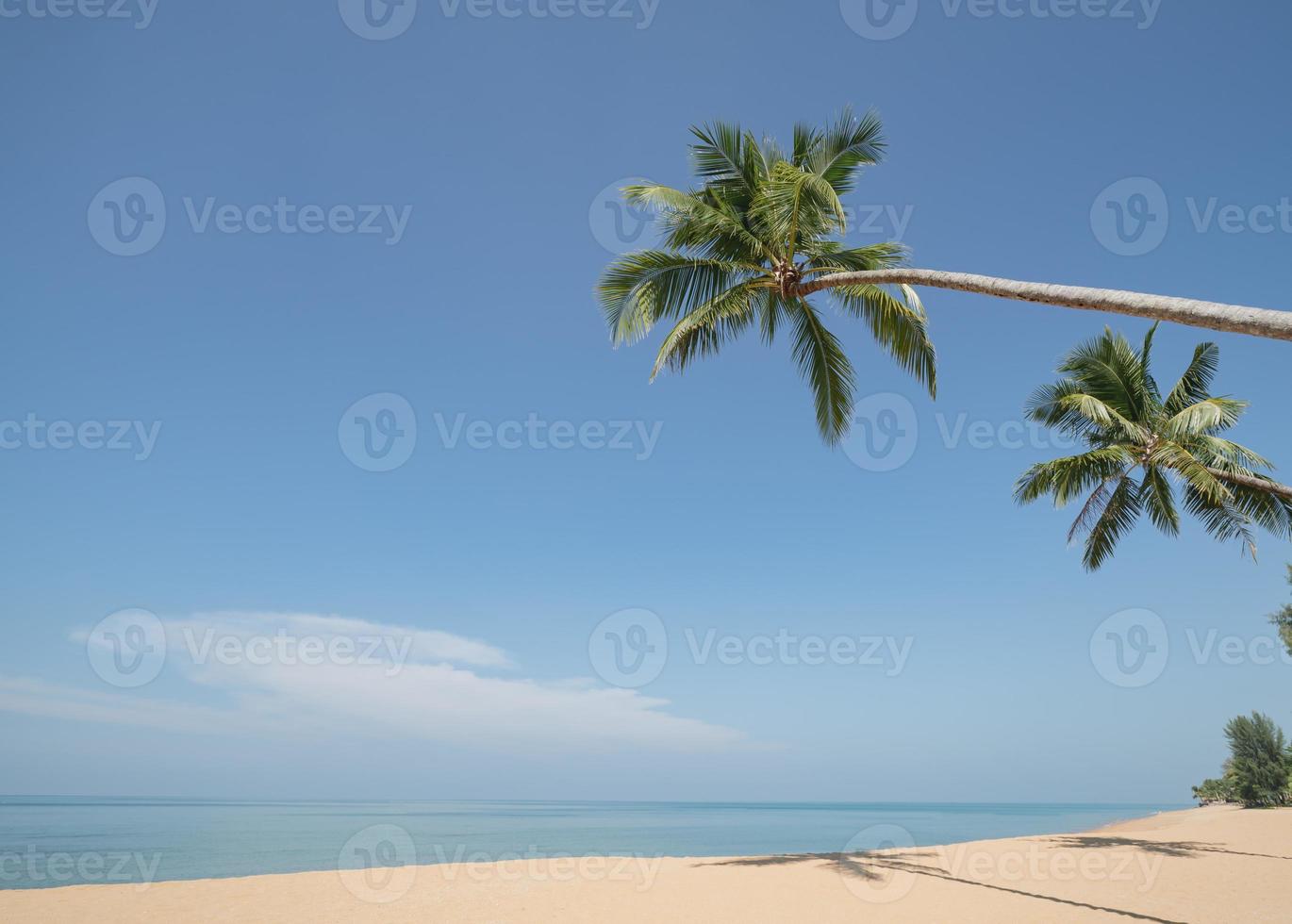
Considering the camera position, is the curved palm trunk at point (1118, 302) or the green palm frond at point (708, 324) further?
the green palm frond at point (708, 324)

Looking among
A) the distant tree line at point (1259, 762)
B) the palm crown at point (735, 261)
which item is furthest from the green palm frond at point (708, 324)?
the distant tree line at point (1259, 762)

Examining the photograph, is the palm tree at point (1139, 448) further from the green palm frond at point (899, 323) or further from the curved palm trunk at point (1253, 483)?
the green palm frond at point (899, 323)

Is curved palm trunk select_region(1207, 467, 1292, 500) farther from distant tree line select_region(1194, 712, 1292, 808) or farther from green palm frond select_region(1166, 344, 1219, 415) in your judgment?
distant tree line select_region(1194, 712, 1292, 808)

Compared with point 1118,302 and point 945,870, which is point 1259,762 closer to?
point 945,870

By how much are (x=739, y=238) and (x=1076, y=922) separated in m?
10.5

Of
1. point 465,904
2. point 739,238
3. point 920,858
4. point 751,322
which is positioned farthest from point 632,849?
point 739,238

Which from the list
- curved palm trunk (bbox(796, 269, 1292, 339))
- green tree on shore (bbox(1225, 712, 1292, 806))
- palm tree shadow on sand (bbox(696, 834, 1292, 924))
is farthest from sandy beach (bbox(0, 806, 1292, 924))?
green tree on shore (bbox(1225, 712, 1292, 806))

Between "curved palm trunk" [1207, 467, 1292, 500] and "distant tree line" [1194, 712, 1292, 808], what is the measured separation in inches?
812

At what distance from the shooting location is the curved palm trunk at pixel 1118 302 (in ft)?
15.8

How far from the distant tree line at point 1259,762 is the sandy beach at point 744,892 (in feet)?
55.3

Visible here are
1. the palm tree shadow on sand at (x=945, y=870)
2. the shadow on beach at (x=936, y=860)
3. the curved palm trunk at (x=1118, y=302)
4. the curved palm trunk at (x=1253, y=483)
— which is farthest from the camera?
the curved palm trunk at (x=1253, y=483)

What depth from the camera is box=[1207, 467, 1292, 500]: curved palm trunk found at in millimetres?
11680

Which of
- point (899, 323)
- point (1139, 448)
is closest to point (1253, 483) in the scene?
point (1139, 448)

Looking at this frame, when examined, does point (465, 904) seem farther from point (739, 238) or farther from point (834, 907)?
point (739, 238)
